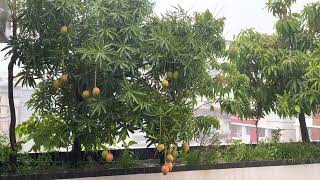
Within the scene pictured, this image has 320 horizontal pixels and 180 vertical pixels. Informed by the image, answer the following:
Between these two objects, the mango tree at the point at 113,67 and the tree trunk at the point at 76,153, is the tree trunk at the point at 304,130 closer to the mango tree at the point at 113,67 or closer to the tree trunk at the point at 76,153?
the mango tree at the point at 113,67

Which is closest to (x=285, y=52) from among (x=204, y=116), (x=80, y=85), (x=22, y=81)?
(x=204, y=116)

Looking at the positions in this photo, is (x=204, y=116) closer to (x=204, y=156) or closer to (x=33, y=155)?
(x=204, y=156)

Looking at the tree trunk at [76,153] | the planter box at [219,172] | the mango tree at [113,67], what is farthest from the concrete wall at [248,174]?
the mango tree at [113,67]

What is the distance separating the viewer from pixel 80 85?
9.84ft

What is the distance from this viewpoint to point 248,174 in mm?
4066

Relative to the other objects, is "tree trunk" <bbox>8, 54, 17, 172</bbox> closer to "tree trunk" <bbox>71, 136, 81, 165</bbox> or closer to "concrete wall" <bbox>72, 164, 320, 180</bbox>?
"tree trunk" <bbox>71, 136, 81, 165</bbox>

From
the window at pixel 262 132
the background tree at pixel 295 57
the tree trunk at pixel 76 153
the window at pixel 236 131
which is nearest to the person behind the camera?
the tree trunk at pixel 76 153

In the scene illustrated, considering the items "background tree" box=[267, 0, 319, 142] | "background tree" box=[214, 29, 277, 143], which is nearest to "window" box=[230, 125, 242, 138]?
"background tree" box=[214, 29, 277, 143]

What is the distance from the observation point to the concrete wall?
3.56m

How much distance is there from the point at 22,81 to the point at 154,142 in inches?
44.9

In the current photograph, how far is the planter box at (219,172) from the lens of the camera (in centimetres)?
325

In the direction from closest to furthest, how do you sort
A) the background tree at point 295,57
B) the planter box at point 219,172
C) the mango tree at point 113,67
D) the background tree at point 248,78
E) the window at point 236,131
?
the mango tree at point 113,67 < the planter box at point 219,172 < the background tree at point 248,78 < the background tree at point 295,57 < the window at point 236,131

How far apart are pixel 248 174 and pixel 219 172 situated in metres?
0.34

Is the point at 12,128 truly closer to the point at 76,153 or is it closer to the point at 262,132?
the point at 76,153
